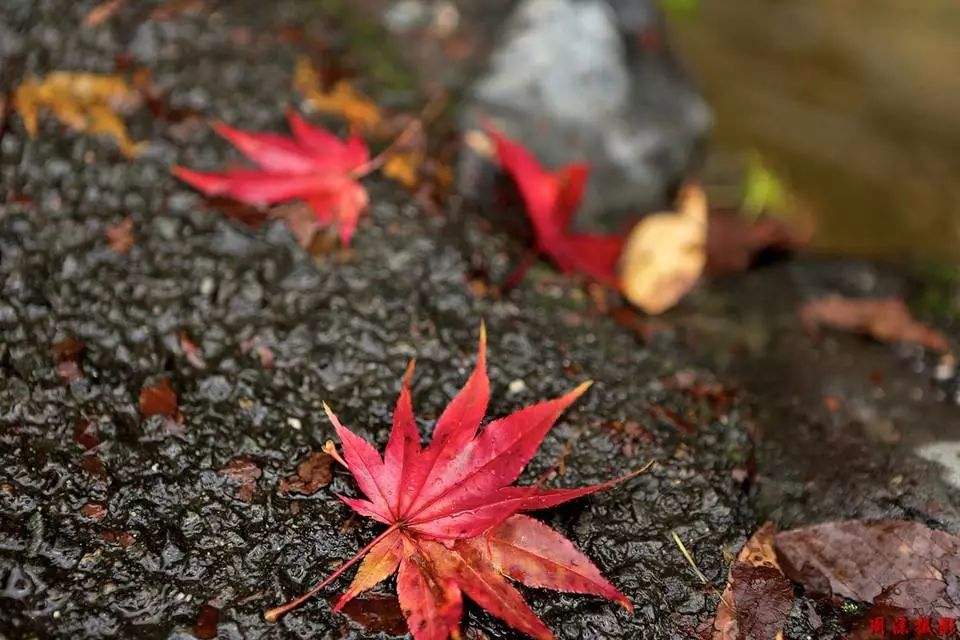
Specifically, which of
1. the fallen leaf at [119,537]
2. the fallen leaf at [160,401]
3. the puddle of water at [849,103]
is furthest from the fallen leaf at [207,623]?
the puddle of water at [849,103]

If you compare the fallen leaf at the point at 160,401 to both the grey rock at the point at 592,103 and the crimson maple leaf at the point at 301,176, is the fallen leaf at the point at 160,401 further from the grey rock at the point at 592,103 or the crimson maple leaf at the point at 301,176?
the grey rock at the point at 592,103

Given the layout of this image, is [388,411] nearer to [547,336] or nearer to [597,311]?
[547,336]

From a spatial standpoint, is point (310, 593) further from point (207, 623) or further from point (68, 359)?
point (68, 359)

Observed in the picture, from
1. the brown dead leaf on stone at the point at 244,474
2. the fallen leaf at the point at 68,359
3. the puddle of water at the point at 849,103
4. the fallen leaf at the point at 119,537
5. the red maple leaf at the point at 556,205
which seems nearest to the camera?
the fallen leaf at the point at 119,537

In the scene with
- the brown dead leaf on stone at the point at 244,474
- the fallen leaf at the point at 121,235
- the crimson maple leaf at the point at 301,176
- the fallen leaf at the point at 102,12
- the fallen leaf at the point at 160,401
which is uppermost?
the fallen leaf at the point at 102,12

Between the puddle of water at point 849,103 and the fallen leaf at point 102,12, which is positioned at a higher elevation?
the fallen leaf at point 102,12

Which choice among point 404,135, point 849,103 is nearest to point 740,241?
point 404,135
